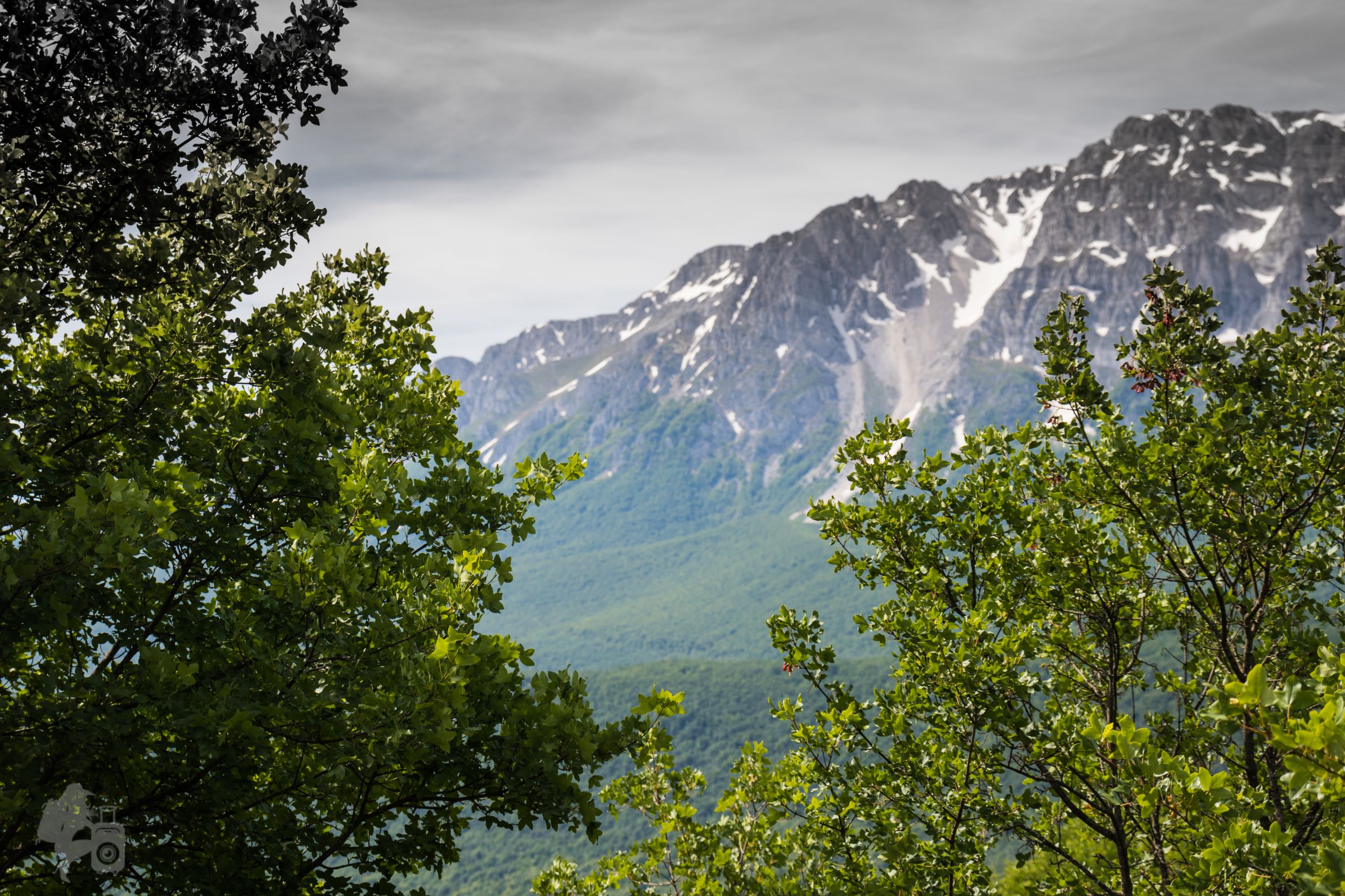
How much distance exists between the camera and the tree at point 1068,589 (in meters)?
9.84

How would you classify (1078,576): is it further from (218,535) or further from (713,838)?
(218,535)

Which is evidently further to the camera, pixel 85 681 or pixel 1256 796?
pixel 1256 796

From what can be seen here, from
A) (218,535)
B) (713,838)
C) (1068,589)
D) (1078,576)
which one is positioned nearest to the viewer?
(218,535)

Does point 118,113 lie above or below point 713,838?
above

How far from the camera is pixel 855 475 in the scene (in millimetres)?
11734

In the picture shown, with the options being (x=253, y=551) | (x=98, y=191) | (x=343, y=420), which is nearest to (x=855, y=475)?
(x=343, y=420)

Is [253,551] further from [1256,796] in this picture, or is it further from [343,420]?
[1256,796]

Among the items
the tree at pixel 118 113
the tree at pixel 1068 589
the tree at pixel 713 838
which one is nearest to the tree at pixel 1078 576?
the tree at pixel 1068 589

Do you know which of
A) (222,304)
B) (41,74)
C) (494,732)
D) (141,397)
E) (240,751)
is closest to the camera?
(240,751)

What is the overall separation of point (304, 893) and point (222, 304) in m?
5.99

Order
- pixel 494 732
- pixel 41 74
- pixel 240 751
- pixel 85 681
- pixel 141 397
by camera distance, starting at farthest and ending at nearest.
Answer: pixel 141 397 → pixel 41 74 → pixel 494 732 → pixel 240 751 → pixel 85 681

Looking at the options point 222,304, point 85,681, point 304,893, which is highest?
point 222,304

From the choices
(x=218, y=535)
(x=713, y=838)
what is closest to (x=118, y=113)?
(x=218, y=535)

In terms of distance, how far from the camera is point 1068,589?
1084cm
